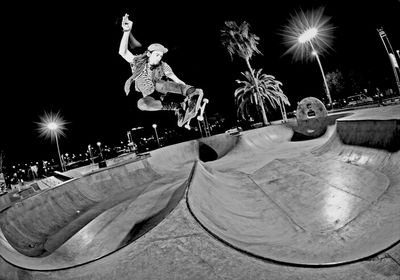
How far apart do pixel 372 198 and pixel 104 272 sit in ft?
15.7

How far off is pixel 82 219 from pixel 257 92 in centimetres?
2254

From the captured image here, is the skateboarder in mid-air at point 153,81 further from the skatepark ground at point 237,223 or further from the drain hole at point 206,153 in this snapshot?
the drain hole at point 206,153

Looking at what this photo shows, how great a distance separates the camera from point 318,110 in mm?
14391

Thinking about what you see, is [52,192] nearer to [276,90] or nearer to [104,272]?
[104,272]

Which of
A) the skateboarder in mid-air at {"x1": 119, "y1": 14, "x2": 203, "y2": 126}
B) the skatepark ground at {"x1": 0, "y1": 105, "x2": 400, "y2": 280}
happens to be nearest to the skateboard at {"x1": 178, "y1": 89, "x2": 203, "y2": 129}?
the skateboarder in mid-air at {"x1": 119, "y1": 14, "x2": 203, "y2": 126}

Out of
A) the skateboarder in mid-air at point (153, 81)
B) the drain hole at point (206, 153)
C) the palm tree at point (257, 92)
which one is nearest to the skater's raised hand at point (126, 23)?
the skateboarder in mid-air at point (153, 81)

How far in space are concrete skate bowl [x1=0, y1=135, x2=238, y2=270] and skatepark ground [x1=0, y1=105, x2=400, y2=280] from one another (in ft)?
0.10

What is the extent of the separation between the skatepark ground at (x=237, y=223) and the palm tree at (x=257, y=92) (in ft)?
58.9

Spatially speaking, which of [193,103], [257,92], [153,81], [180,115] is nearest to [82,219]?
[180,115]

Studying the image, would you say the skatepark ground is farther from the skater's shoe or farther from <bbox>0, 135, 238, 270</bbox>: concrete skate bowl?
the skater's shoe

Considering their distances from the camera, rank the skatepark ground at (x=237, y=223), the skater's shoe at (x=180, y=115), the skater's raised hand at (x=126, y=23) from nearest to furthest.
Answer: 1. the skatepark ground at (x=237, y=223)
2. the skater's raised hand at (x=126, y=23)
3. the skater's shoe at (x=180, y=115)

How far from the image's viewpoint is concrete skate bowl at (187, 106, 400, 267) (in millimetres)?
3320

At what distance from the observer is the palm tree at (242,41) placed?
1009 inches

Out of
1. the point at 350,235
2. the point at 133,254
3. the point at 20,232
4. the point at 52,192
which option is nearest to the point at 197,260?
the point at 133,254
